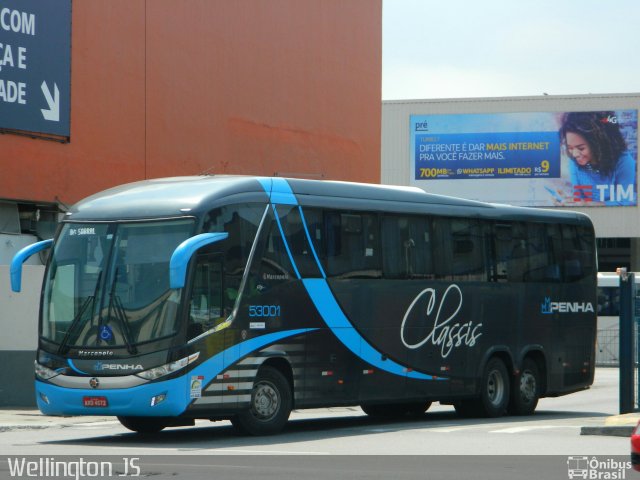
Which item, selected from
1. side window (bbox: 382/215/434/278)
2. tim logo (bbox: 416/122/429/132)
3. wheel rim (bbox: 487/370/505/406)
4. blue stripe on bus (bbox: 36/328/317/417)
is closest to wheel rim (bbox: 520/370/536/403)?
wheel rim (bbox: 487/370/505/406)

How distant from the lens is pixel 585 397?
31766 millimetres

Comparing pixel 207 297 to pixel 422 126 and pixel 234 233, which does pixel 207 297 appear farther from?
pixel 422 126

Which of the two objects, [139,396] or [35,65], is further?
[35,65]

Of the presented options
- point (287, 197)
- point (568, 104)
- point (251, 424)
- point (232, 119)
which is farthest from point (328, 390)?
point (568, 104)

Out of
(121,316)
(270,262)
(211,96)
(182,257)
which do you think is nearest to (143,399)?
(121,316)

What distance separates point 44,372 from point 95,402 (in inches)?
39.4

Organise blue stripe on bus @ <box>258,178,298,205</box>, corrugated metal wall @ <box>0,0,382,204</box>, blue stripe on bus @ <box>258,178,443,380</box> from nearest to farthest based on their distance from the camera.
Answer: blue stripe on bus @ <box>258,178,298,205</box>
blue stripe on bus @ <box>258,178,443,380</box>
corrugated metal wall @ <box>0,0,382,204</box>

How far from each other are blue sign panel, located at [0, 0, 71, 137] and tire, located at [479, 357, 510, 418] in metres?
9.76

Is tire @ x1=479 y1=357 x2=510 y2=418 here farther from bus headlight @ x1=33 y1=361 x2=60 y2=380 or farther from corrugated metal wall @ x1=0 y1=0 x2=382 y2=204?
corrugated metal wall @ x1=0 y1=0 x2=382 y2=204

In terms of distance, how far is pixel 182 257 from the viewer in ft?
51.6

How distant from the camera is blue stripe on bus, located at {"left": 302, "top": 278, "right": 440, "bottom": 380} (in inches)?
728

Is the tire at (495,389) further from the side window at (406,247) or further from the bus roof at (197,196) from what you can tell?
the bus roof at (197,196)

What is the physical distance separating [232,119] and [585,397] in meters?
10.9
